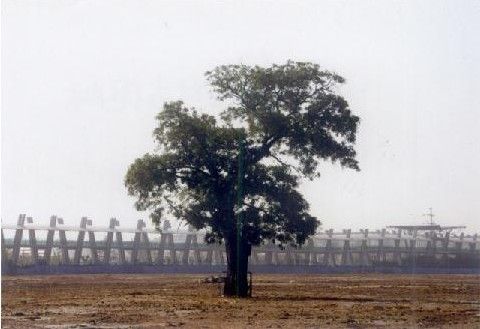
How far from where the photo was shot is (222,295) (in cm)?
3622

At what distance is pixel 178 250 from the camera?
91.5 meters

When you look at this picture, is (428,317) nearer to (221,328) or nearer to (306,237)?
(221,328)

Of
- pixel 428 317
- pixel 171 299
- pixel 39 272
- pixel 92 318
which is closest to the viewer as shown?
pixel 92 318

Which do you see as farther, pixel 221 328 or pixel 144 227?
pixel 144 227

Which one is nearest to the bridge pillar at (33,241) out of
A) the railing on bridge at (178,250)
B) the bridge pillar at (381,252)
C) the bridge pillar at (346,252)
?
the railing on bridge at (178,250)

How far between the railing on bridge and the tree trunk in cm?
3685

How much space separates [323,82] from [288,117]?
231cm

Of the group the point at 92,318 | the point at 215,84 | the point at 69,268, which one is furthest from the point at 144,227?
the point at 92,318

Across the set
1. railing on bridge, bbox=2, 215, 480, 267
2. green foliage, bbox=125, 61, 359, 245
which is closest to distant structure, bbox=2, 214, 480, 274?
railing on bridge, bbox=2, 215, 480, 267

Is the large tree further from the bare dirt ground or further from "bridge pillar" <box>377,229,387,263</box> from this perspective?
"bridge pillar" <box>377,229,387,263</box>

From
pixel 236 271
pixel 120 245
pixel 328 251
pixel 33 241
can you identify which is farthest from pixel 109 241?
pixel 236 271

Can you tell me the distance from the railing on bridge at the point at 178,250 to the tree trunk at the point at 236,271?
121 feet

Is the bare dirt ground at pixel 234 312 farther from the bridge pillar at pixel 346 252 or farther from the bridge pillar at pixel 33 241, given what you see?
the bridge pillar at pixel 346 252

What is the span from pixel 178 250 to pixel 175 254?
5.64ft
